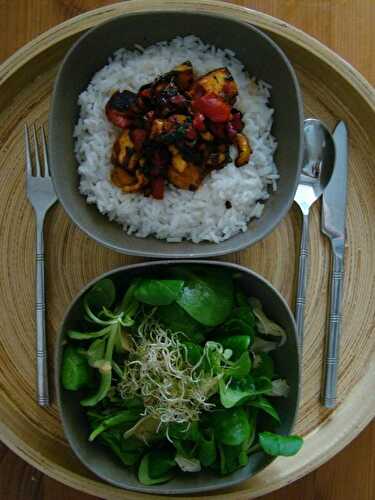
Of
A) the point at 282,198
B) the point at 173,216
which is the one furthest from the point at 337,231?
the point at 173,216

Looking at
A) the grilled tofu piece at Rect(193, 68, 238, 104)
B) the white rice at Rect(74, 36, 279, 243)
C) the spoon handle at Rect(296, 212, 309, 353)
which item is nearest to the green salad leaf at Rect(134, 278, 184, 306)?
the white rice at Rect(74, 36, 279, 243)

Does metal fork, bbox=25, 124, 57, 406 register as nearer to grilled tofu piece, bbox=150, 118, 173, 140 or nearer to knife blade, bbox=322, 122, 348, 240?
grilled tofu piece, bbox=150, 118, 173, 140

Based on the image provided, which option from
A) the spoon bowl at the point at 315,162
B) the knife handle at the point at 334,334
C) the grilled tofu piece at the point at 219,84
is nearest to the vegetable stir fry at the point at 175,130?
the grilled tofu piece at the point at 219,84

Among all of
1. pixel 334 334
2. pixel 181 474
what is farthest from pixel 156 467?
pixel 334 334

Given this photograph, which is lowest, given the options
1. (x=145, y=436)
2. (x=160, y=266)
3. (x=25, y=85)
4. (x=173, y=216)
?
(x=145, y=436)

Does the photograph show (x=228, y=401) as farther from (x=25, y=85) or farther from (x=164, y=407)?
(x=25, y=85)

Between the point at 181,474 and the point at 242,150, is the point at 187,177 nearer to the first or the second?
the point at 242,150
